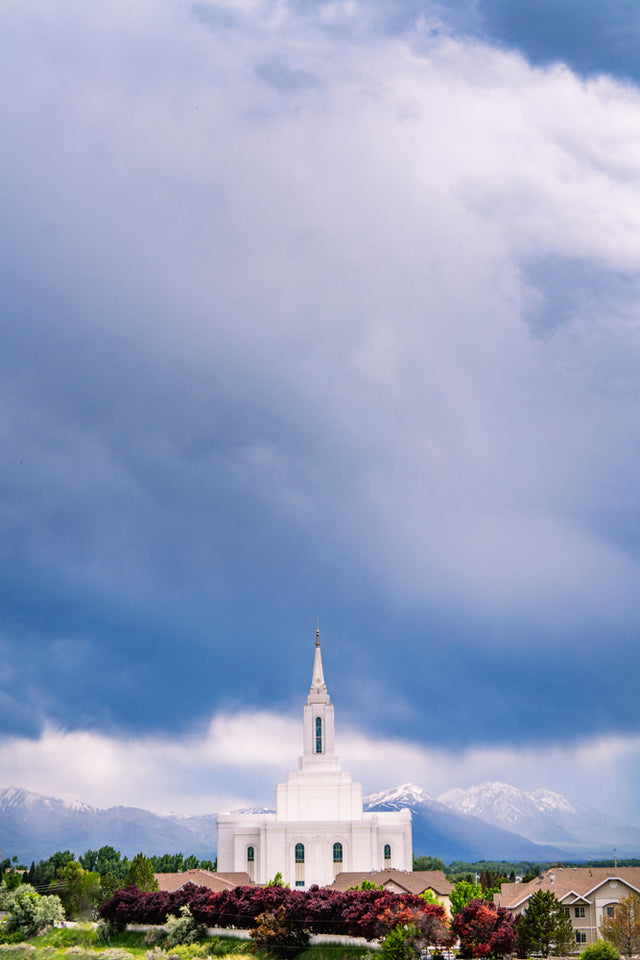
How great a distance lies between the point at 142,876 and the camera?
77.9 meters

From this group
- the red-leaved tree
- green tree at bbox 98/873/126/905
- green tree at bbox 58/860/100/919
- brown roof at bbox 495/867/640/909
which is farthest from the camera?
green tree at bbox 98/873/126/905

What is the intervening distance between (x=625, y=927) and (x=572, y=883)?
8.79 metres

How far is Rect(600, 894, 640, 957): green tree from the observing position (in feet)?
174

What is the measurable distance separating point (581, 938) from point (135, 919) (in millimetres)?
27002

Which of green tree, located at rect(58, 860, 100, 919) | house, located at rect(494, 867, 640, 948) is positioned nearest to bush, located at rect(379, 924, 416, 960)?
house, located at rect(494, 867, 640, 948)

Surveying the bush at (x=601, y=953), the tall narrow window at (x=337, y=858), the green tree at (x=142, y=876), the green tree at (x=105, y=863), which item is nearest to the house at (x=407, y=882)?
the tall narrow window at (x=337, y=858)

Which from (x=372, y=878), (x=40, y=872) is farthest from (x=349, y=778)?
(x=40, y=872)

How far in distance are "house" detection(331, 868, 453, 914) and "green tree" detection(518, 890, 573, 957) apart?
19.5 meters

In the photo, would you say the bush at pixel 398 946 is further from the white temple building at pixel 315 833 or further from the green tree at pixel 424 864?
the green tree at pixel 424 864

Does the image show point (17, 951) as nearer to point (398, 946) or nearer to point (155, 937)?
point (155, 937)

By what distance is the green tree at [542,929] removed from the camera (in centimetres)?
5000

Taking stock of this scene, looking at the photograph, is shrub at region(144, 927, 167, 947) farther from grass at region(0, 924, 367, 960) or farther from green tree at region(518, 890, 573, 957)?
green tree at region(518, 890, 573, 957)

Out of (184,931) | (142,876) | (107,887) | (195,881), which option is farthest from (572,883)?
(107,887)

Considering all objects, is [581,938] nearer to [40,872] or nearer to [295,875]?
[295,875]
